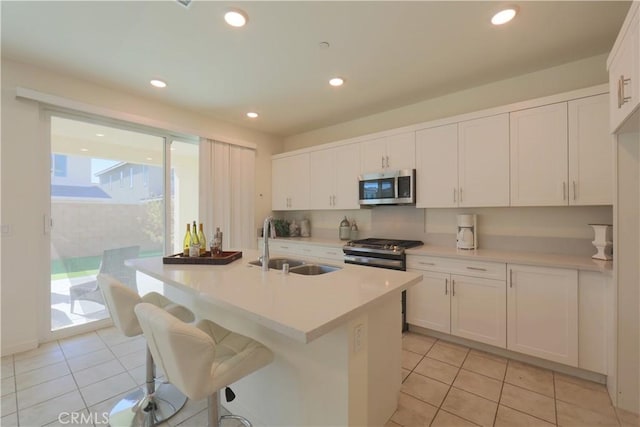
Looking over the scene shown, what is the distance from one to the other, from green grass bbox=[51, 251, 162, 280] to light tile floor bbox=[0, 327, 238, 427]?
0.67 metres

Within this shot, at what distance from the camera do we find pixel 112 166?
3338mm

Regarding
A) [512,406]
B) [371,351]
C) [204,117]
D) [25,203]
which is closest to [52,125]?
[25,203]

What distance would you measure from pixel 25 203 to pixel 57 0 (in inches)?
74.8

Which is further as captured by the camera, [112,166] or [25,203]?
[112,166]

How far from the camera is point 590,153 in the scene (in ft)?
7.48

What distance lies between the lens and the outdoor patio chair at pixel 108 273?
3.13 m

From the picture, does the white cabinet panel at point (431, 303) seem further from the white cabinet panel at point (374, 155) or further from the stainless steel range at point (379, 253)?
the white cabinet panel at point (374, 155)

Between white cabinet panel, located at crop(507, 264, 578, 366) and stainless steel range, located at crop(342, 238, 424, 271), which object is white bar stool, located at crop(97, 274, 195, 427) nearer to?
stainless steel range, located at crop(342, 238, 424, 271)

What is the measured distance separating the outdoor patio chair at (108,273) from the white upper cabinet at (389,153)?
10.2 feet

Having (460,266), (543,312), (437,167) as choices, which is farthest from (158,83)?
(543,312)

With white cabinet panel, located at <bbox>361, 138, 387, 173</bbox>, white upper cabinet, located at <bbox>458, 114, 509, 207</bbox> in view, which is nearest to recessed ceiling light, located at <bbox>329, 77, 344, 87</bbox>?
white cabinet panel, located at <bbox>361, 138, 387, 173</bbox>

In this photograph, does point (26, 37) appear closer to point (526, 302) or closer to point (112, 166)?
point (112, 166)

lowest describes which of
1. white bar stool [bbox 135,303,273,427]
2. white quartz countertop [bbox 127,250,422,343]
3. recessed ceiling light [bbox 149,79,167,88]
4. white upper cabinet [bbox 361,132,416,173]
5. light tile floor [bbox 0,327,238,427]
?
light tile floor [bbox 0,327,238,427]

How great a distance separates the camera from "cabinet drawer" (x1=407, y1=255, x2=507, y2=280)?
2490 mm
